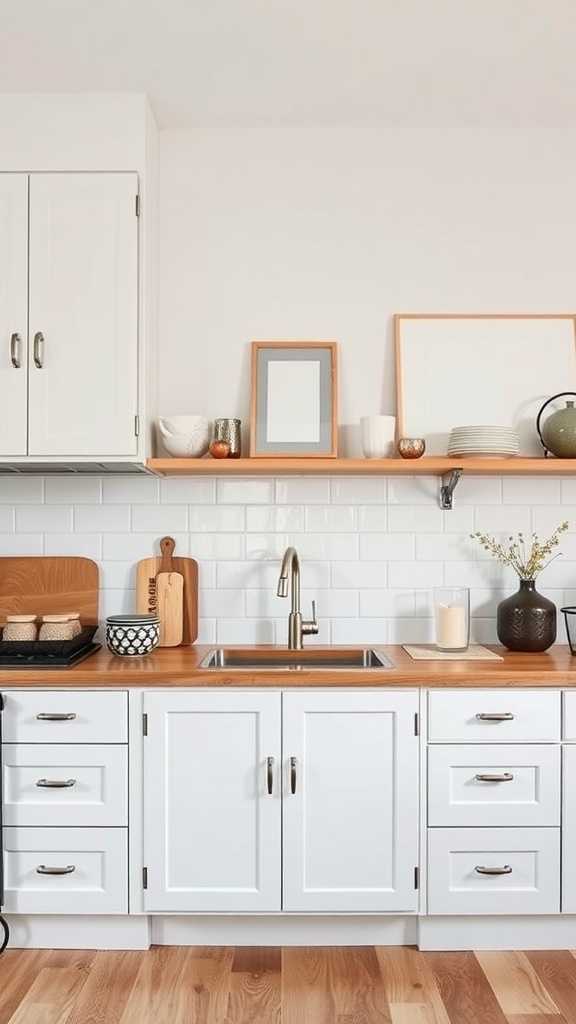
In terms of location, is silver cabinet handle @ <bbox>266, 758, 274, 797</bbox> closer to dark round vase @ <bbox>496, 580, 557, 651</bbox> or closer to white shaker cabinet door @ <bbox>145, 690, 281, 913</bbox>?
white shaker cabinet door @ <bbox>145, 690, 281, 913</bbox>

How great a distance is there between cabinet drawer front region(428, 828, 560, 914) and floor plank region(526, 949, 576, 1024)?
0.14 metres

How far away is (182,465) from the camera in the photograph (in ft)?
9.29

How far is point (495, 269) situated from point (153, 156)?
4.23 feet

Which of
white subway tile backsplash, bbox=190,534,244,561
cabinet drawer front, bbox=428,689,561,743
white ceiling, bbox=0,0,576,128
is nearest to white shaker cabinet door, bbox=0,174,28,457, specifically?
white ceiling, bbox=0,0,576,128

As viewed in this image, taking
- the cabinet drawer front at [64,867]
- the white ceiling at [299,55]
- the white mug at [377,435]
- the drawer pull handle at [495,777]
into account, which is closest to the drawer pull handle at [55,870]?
the cabinet drawer front at [64,867]

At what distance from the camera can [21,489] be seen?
3.11 metres

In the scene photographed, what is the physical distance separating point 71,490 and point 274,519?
0.75m

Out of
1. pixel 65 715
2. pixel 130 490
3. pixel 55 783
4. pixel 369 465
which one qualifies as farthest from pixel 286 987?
pixel 130 490

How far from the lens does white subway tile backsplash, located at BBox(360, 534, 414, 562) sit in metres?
3.11

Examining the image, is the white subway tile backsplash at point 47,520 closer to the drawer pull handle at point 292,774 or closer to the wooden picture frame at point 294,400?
the wooden picture frame at point 294,400

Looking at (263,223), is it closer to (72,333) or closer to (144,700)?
(72,333)

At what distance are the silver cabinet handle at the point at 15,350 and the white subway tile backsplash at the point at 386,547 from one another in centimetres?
133

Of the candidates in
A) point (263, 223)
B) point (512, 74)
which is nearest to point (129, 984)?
point (263, 223)

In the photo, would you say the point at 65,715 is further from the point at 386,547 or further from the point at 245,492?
the point at 386,547
